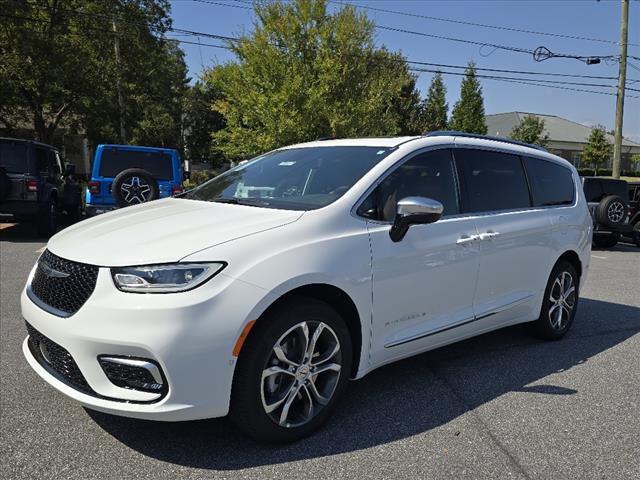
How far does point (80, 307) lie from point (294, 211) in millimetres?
1239

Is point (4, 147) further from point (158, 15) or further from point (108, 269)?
point (158, 15)

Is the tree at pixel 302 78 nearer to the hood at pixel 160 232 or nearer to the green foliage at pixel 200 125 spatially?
the hood at pixel 160 232

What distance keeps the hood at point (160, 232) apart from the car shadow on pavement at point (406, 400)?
1045 mm

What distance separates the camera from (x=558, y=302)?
4914mm

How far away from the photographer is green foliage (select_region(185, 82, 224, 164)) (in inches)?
1757

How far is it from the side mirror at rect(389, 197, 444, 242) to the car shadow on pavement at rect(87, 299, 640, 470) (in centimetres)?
112

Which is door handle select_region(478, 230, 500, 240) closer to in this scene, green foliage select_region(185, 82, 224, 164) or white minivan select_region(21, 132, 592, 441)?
white minivan select_region(21, 132, 592, 441)

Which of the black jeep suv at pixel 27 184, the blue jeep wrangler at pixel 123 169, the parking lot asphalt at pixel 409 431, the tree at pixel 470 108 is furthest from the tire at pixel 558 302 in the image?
the tree at pixel 470 108

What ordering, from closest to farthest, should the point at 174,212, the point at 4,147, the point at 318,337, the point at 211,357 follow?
the point at 211,357 < the point at 318,337 < the point at 174,212 < the point at 4,147

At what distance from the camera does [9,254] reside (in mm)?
8867

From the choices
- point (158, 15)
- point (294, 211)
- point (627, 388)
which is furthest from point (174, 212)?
point (158, 15)

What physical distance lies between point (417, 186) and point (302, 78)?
14.4 m

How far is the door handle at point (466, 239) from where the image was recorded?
371cm

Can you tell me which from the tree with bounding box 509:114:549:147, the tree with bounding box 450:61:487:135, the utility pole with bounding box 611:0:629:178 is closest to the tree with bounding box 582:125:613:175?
the tree with bounding box 509:114:549:147
